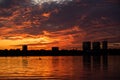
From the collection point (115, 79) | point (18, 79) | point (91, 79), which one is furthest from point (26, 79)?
point (115, 79)

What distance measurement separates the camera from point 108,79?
51094mm

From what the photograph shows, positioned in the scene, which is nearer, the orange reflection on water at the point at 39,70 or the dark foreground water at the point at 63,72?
the dark foreground water at the point at 63,72

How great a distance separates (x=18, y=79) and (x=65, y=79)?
7081mm

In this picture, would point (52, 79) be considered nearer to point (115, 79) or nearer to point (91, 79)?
point (91, 79)

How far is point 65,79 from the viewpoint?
169ft

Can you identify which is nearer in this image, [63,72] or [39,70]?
[63,72]

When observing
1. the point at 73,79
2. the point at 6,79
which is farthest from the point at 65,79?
the point at 6,79

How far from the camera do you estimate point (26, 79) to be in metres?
52.1

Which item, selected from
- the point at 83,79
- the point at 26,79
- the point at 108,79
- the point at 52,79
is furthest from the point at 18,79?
the point at 108,79

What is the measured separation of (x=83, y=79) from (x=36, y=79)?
7061 mm

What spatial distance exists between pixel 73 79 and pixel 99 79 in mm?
3830

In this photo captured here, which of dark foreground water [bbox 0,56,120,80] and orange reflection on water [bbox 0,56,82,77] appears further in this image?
orange reflection on water [bbox 0,56,82,77]

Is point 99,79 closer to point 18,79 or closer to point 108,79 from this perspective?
point 108,79

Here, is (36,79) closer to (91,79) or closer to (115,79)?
(91,79)
